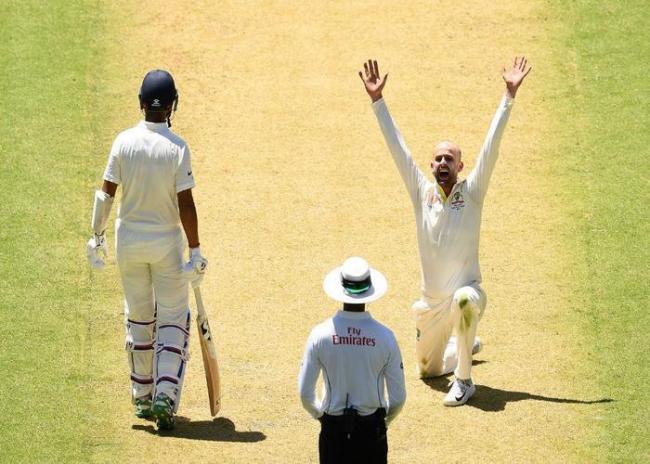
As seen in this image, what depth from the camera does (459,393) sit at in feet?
47.4

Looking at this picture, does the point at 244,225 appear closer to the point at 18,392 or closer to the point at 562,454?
the point at 18,392

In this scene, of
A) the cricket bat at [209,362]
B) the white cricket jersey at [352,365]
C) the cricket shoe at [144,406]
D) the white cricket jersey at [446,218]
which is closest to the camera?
the white cricket jersey at [352,365]

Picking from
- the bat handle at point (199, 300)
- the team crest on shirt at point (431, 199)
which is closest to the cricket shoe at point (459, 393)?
the team crest on shirt at point (431, 199)

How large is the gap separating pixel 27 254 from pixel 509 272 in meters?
5.11

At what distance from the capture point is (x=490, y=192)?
1798 centimetres

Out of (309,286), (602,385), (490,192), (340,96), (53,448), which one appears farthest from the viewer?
(340,96)

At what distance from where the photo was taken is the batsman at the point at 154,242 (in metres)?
13.5

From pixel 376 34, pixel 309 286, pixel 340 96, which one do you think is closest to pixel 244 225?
pixel 309 286

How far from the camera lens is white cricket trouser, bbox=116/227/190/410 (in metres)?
13.7

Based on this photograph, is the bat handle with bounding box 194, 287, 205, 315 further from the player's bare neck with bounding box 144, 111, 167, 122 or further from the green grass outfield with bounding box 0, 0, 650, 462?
the player's bare neck with bounding box 144, 111, 167, 122

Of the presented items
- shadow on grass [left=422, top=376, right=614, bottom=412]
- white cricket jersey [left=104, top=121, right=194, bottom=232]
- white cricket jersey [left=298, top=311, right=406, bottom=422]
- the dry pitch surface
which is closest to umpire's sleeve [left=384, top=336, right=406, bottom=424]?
white cricket jersey [left=298, top=311, right=406, bottom=422]

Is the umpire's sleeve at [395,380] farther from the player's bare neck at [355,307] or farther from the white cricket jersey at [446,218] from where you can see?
the white cricket jersey at [446,218]

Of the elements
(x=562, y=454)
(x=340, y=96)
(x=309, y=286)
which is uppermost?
(x=340, y=96)

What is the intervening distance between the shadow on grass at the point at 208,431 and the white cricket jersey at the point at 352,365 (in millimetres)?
2249
